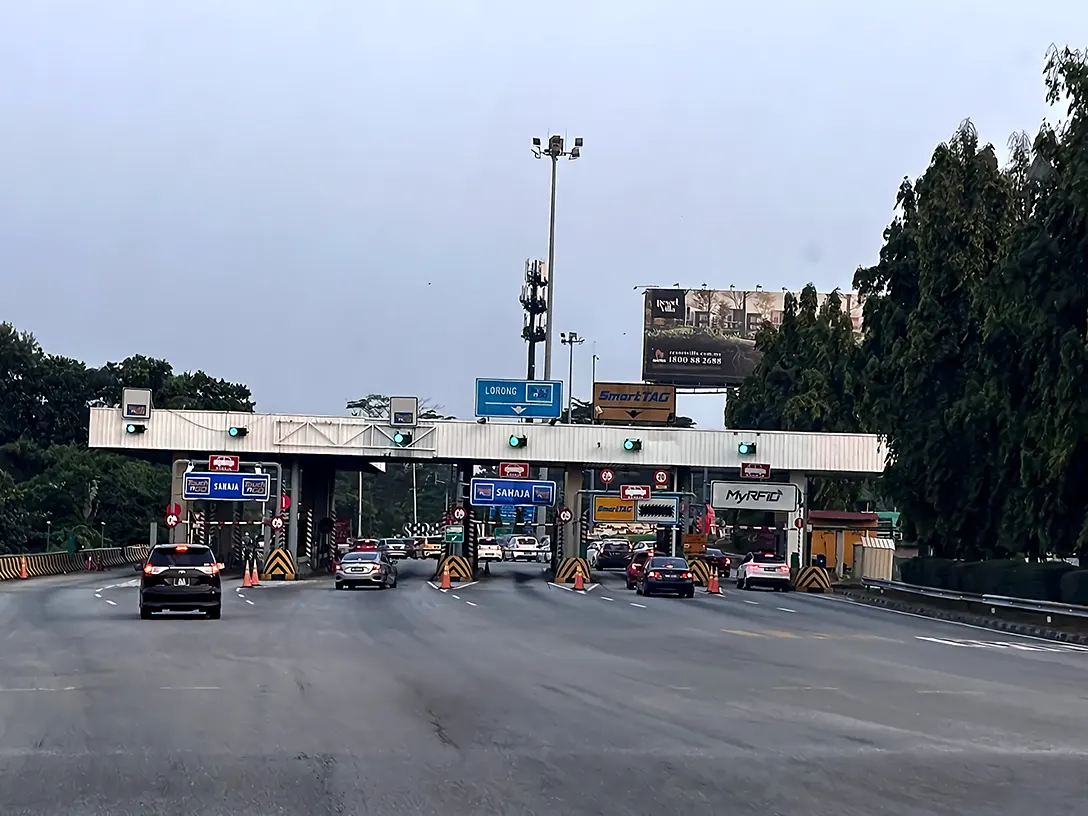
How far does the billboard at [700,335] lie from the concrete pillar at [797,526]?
25.8 m

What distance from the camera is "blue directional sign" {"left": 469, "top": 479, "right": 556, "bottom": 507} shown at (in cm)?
6656

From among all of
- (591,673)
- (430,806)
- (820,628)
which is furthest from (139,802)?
(820,628)

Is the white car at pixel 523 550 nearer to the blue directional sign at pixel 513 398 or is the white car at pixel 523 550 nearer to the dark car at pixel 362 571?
the blue directional sign at pixel 513 398

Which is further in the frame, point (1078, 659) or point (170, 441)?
point (170, 441)

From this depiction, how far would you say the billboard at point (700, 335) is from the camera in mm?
93312

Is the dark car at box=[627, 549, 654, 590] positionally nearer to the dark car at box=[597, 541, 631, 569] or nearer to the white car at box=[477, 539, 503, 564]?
the dark car at box=[597, 541, 631, 569]

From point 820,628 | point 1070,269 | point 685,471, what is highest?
point 1070,269

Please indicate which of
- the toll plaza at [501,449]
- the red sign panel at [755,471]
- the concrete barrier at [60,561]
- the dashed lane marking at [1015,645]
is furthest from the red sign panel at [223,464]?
the dashed lane marking at [1015,645]

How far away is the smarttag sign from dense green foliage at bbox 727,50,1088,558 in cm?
1041

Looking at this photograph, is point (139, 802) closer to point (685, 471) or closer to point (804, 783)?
point (804, 783)

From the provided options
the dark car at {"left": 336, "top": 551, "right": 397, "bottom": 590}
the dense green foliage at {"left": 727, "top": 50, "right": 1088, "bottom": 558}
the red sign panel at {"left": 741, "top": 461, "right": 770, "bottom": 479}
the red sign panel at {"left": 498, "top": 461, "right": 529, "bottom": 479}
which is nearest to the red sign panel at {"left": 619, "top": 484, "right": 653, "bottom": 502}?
the red sign panel at {"left": 498, "top": 461, "right": 529, "bottom": 479}

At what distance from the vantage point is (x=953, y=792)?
36.2 feet

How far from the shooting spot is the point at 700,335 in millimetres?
94125

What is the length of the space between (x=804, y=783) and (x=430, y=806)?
2936 millimetres
